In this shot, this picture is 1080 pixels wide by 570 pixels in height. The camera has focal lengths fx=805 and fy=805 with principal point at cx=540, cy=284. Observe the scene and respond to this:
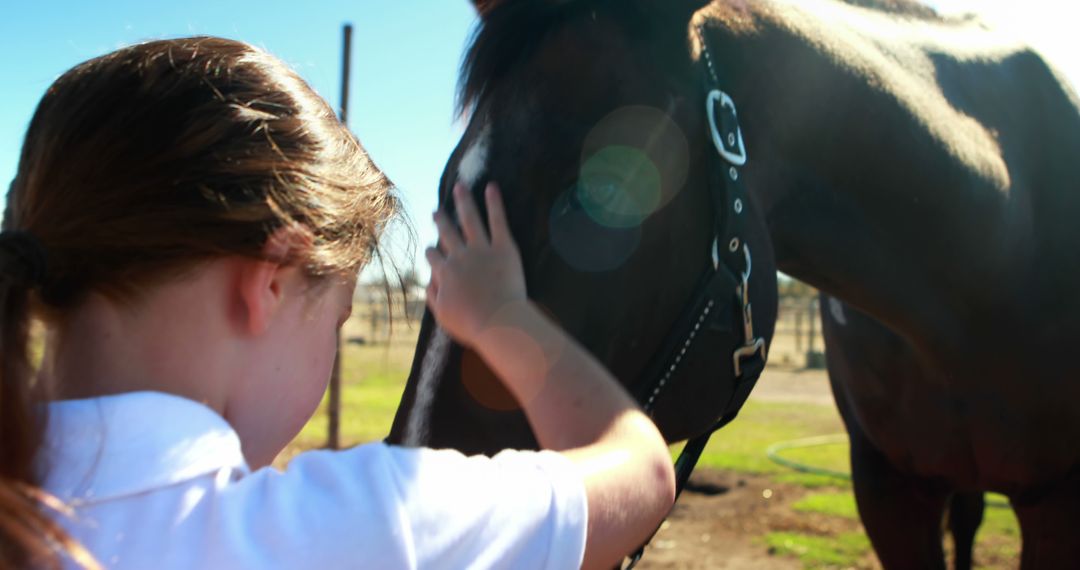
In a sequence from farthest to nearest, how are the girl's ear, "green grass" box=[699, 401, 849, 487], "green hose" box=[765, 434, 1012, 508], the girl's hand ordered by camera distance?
"green grass" box=[699, 401, 849, 487], "green hose" box=[765, 434, 1012, 508], the girl's hand, the girl's ear

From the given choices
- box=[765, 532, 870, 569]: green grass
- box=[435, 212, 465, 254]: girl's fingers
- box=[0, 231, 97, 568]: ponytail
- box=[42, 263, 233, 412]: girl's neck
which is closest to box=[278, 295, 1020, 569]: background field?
box=[765, 532, 870, 569]: green grass

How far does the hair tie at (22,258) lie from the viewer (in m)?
0.73

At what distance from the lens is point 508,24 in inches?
60.5

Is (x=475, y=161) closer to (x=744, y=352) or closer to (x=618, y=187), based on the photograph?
(x=618, y=187)

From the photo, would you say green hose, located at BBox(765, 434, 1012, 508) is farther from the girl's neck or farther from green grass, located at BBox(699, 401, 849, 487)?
the girl's neck

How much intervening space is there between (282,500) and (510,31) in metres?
Result: 1.07

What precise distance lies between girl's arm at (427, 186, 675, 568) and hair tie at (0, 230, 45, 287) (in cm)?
48

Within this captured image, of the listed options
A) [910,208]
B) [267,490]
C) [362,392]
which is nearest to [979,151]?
[910,208]

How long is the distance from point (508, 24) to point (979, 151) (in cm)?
141

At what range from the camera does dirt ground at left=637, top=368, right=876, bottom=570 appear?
16.2 ft

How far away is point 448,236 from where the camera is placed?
117cm

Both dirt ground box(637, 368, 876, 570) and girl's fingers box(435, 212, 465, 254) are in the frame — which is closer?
girl's fingers box(435, 212, 465, 254)

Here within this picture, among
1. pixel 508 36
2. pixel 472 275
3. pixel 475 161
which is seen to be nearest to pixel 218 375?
pixel 472 275

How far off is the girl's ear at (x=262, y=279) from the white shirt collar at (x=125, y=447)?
123 mm
